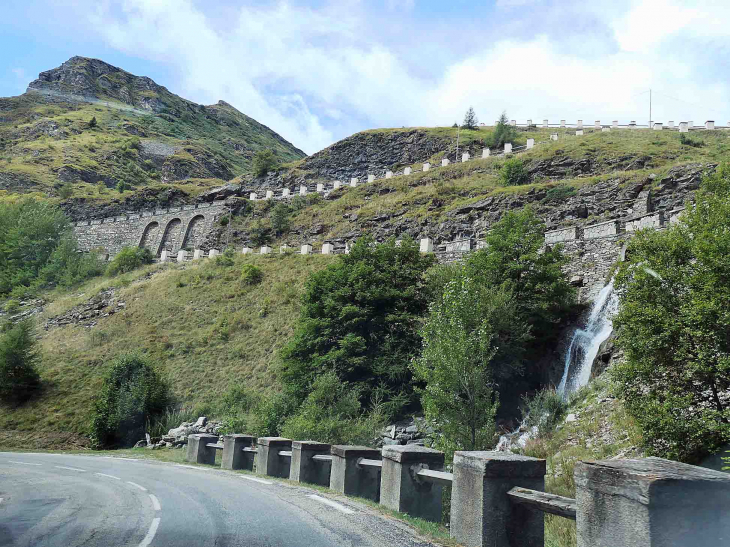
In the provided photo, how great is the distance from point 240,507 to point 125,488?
14.9ft

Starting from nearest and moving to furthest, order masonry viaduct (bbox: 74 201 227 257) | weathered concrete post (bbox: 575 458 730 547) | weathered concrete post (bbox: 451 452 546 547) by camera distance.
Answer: weathered concrete post (bbox: 575 458 730 547)
weathered concrete post (bbox: 451 452 546 547)
masonry viaduct (bbox: 74 201 227 257)

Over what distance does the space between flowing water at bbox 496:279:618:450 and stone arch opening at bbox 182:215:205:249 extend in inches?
2124

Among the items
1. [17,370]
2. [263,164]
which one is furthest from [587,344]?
[263,164]

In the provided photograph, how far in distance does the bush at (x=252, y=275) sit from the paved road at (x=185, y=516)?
109ft

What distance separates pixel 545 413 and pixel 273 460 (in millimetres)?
11450

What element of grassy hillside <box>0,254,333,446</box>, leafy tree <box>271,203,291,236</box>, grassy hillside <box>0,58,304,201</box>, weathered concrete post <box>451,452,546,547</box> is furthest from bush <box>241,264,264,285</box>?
grassy hillside <box>0,58,304,201</box>

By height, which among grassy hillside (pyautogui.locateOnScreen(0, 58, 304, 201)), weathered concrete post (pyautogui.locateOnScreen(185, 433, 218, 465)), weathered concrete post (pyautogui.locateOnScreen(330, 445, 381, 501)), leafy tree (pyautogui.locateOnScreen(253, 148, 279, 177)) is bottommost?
weathered concrete post (pyautogui.locateOnScreen(185, 433, 218, 465))

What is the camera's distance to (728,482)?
11.1 ft

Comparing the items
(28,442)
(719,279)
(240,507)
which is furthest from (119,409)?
(719,279)

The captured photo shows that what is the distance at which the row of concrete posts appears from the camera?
3402 mm

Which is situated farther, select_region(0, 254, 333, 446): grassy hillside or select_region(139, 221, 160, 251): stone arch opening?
select_region(139, 221, 160, 251): stone arch opening

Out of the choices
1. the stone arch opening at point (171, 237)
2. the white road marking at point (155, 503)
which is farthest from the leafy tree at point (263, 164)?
the white road marking at point (155, 503)

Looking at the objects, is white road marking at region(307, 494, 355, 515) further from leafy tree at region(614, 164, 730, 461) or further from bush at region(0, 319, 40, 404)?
bush at region(0, 319, 40, 404)

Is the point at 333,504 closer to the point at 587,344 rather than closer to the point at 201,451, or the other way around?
the point at 201,451
